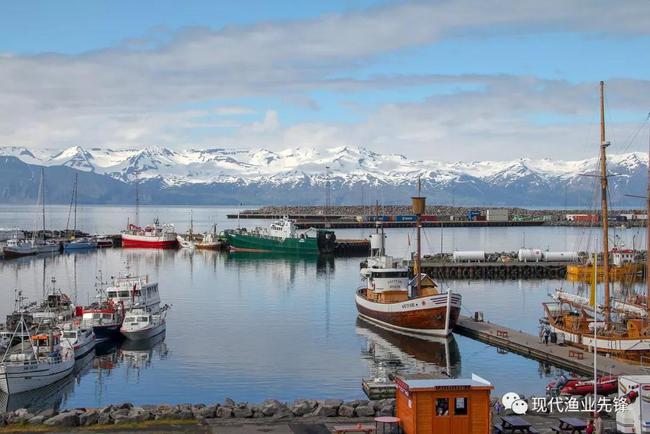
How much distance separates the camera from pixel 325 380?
38.8m

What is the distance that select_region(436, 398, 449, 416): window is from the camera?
2273 cm

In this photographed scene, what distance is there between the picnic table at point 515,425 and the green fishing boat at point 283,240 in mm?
88611

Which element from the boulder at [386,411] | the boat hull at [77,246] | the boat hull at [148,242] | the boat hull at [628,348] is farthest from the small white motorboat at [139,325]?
the boat hull at [148,242]

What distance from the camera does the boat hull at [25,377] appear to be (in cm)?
3506

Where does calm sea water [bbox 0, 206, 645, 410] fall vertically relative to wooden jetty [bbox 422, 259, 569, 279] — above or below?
below

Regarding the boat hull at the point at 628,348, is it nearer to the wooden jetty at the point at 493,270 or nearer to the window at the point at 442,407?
the window at the point at 442,407

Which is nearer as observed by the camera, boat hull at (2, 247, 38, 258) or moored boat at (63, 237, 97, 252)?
boat hull at (2, 247, 38, 258)

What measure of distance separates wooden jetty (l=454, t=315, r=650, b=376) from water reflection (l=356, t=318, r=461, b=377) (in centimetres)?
178

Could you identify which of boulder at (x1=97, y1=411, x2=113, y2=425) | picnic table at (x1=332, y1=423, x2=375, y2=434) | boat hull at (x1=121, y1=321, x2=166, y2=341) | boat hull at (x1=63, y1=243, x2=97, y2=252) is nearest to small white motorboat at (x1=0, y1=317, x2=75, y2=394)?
boat hull at (x1=121, y1=321, x2=166, y2=341)

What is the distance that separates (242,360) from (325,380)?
589 centimetres

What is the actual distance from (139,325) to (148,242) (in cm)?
8529

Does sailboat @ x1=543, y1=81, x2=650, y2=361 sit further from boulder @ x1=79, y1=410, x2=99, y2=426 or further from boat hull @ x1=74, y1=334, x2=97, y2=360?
boat hull @ x1=74, y1=334, x2=97, y2=360

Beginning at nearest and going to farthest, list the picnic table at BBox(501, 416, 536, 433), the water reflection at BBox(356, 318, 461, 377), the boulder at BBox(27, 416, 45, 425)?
the picnic table at BBox(501, 416, 536, 433) → the boulder at BBox(27, 416, 45, 425) → the water reflection at BBox(356, 318, 461, 377)

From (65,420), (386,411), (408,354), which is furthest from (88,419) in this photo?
(408,354)
